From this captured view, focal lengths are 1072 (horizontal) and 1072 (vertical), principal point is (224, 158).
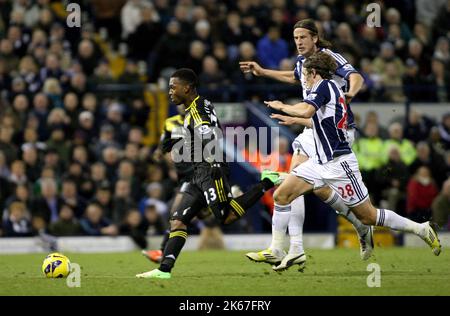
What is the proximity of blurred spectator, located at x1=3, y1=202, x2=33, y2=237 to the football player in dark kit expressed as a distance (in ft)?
21.0

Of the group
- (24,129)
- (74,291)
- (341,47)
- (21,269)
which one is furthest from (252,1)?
(74,291)

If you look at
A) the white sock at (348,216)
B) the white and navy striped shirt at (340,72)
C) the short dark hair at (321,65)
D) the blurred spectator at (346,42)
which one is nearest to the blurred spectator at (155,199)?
the blurred spectator at (346,42)

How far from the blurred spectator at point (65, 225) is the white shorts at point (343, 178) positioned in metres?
6.98

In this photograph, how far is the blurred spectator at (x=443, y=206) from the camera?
685 inches

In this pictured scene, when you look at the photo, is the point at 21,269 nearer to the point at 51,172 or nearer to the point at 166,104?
the point at 51,172

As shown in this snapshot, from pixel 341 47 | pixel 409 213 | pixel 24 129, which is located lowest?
pixel 409 213

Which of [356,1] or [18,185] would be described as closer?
[18,185]

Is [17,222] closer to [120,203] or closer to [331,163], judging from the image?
[120,203]

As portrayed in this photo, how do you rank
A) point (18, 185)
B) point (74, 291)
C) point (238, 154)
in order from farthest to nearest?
point (238, 154) < point (18, 185) < point (74, 291)

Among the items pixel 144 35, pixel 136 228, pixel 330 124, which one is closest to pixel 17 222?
pixel 136 228

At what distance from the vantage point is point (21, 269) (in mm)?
12648

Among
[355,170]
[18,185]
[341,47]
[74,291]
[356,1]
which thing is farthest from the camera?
[356,1]

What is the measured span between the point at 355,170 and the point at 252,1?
10984 millimetres

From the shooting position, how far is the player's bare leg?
36.0ft
